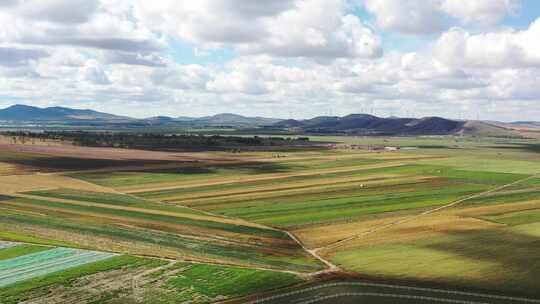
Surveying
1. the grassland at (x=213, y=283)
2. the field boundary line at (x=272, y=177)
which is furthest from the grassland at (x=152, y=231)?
the field boundary line at (x=272, y=177)

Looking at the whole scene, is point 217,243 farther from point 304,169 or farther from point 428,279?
point 304,169

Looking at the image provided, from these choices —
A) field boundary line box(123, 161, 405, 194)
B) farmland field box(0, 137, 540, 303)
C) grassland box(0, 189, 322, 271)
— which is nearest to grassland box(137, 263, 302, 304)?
farmland field box(0, 137, 540, 303)

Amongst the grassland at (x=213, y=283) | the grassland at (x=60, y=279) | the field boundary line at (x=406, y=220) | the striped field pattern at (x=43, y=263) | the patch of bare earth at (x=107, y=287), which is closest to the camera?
the patch of bare earth at (x=107, y=287)

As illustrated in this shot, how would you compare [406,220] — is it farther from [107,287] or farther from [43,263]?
[43,263]

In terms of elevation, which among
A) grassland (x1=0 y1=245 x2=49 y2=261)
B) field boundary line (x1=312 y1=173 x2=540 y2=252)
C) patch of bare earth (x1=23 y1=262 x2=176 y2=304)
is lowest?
patch of bare earth (x1=23 y1=262 x2=176 y2=304)

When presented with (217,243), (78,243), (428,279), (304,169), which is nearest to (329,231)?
(217,243)

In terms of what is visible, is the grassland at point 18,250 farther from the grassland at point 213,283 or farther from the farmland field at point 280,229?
the grassland at point 213,283

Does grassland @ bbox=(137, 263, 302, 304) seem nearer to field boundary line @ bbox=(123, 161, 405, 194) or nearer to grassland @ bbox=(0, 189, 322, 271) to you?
grassland @ bbox=(0, 189, 322, 271)
